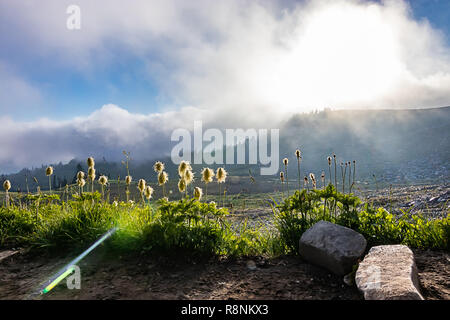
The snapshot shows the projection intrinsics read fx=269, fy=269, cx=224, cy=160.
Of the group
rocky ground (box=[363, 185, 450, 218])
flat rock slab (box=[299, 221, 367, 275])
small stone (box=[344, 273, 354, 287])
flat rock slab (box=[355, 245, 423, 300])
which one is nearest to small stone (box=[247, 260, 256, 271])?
flat rock slab (box=[299, 221, 367, 275])

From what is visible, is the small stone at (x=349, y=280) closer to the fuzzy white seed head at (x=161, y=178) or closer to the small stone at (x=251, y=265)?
the small stone at (x=251, y=265)

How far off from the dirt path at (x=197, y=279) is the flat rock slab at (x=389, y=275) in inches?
12.1

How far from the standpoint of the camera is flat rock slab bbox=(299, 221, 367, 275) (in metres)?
4.38

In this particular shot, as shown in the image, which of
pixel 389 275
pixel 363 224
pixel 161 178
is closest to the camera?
pixel 389 275

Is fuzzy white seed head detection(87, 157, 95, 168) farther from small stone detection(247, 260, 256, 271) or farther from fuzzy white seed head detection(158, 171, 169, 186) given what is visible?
small stone detection(247, 260, 256, 271)

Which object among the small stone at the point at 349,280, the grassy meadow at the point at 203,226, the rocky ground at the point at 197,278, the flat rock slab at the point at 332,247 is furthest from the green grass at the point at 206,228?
the small stone at the point at 349,280

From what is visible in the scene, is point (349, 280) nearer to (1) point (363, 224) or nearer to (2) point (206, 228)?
(1) point (363, 224)

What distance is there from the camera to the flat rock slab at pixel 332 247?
4.38 m

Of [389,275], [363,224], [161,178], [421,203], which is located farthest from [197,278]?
[421,203]

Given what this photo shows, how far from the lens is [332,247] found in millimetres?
4512

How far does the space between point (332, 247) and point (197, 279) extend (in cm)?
230

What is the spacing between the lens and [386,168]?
139 metres

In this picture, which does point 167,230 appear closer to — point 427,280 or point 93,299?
point 93,299
